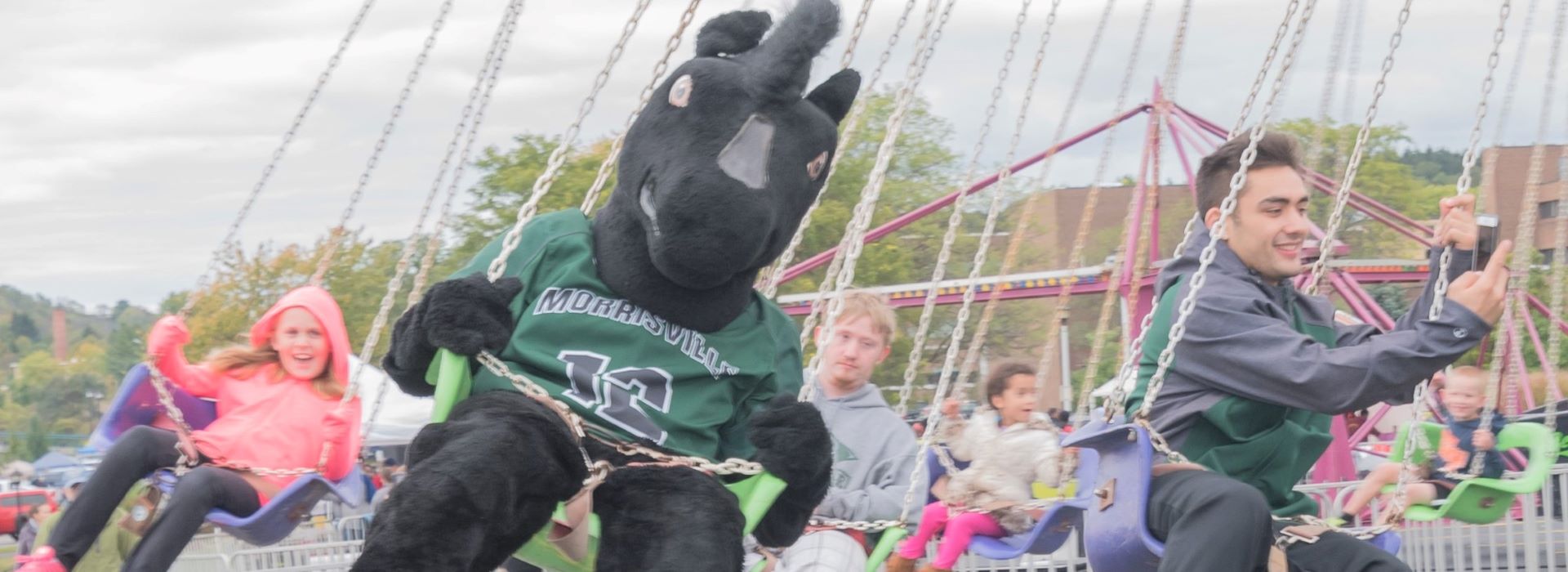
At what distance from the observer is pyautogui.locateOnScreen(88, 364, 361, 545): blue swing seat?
5.38 meters

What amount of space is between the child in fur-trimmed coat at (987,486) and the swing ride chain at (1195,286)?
1.31 meters

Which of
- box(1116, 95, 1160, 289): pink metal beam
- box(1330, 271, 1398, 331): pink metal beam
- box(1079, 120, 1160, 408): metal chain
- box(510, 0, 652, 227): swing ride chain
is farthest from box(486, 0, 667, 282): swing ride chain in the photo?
box(1330, 271, 1398, 331): pink metal beam

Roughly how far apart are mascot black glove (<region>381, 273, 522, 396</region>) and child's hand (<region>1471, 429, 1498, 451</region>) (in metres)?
4.61

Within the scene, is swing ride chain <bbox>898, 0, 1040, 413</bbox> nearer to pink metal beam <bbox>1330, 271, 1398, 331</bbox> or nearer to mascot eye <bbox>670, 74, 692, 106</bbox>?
mascot eye <bbox>670, 74, 692, 106</bbox>

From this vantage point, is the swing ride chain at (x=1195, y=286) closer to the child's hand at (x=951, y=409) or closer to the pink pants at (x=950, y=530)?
the pink pants at (x=950, y=530)

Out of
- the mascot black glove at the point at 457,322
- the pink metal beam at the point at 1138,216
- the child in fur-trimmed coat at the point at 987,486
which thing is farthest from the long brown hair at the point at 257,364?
the pink metal beam at the point at 1138,216

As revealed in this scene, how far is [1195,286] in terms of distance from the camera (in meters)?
3.85

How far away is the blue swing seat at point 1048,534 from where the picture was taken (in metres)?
4.38

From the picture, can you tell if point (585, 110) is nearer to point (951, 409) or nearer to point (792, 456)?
point (792, 456)

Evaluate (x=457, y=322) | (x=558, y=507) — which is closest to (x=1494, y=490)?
(x=558, y=507)

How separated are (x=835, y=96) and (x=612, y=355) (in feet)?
2.75

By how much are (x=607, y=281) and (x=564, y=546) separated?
62 cm

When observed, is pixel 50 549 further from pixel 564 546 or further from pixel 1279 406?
pixel 1279 406

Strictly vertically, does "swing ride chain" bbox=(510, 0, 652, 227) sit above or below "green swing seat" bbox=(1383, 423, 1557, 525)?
above
